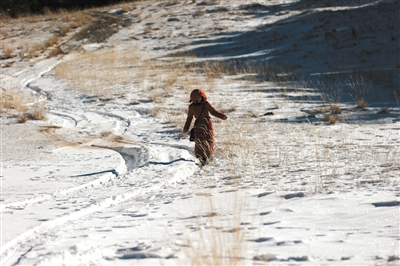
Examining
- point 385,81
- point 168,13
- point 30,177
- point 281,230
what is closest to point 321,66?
point 385,81

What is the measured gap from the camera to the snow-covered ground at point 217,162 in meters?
3.47

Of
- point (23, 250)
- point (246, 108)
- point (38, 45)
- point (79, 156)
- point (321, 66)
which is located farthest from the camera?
point (38, 45)

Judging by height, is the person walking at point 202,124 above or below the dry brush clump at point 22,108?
above

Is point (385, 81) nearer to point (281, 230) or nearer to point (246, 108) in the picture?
point (246, 108)

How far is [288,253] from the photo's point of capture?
10.5 feet

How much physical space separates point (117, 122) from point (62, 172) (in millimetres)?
3964

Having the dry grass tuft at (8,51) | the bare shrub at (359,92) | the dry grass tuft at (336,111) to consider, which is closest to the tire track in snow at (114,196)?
the dry grass tuft at (336,111)

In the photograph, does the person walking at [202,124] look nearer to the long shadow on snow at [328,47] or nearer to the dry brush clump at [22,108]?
the dry brush clump at [22,108]

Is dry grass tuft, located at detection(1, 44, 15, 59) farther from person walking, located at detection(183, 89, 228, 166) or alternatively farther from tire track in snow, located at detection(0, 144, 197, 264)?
person walking, located at detection(183, 89, 228, 166)

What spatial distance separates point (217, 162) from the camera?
21.8 ft

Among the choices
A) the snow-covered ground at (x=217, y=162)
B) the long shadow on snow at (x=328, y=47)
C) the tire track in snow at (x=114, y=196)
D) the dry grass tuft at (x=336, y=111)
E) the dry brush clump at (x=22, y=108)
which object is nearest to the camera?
the snow-covered ground at (x=217, y=162)

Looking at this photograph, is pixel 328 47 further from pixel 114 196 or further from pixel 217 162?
pixel 114 196

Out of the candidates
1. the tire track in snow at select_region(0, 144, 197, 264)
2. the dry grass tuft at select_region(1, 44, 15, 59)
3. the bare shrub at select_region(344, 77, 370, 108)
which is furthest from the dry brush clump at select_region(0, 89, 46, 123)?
the dry grass tuft at select_region(1, 44, 15, 59)

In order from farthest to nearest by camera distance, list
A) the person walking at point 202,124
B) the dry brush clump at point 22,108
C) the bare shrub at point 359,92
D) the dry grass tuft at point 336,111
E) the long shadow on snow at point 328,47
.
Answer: the long shadow on snow at point 328,47, the dry brush clump at point 22,108, the bare shrub at point 359,92, the dry grass tuft at point 336,111, the person walking at point 202,124
